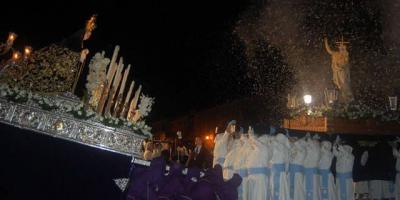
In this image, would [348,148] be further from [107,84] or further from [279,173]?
[107,84]

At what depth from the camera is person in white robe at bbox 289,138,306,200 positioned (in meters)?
6.32

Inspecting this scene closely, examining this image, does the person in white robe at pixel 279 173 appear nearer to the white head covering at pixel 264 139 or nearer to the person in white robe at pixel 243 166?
the white head covering at pixel 264 139

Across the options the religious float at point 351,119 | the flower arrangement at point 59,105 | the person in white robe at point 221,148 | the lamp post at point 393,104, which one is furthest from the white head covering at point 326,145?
the flower arrangement at point 59,105

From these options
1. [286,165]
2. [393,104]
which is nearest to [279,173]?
[286,165]

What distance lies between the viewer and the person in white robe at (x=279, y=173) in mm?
6121

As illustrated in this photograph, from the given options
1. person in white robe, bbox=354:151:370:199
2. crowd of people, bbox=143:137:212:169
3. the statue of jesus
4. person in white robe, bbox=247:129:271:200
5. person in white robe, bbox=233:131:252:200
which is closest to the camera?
person in white robe, bbox=247:129:271:200

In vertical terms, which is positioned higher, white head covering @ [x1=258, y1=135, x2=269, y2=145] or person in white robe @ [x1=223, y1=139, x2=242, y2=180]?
white head covering @ [x1=258, y1=135, x2=269, y2=145]

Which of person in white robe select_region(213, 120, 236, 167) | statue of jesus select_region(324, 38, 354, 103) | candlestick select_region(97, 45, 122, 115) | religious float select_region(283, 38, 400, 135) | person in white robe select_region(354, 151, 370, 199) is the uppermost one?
statue of jesus select_region(324, 38, 354, 103)

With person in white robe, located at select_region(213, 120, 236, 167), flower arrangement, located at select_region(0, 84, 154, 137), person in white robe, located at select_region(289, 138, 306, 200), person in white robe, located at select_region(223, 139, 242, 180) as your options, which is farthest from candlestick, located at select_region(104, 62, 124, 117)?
person in white robe, located at select_region(289, 138, 306, 200)

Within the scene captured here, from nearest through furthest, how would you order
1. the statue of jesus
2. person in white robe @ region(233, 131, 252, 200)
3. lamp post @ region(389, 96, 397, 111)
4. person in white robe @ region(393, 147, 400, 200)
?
1. person in white robe @ region(233, 131, 252, 200)
2. person in white robe @ region(393, 147, 400, 200)
3. lamp post @ region(389, 96, 397, 111)
4. the statue of jesus

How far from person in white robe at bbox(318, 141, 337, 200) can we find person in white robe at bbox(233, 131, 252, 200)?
1.40m

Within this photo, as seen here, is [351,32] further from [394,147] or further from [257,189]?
[257,189]

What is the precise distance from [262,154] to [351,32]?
38.7 ft

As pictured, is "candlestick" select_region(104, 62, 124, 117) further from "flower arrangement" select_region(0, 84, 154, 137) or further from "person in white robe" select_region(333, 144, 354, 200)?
"person in white robe" select_region(333, 144, 354, 200)
